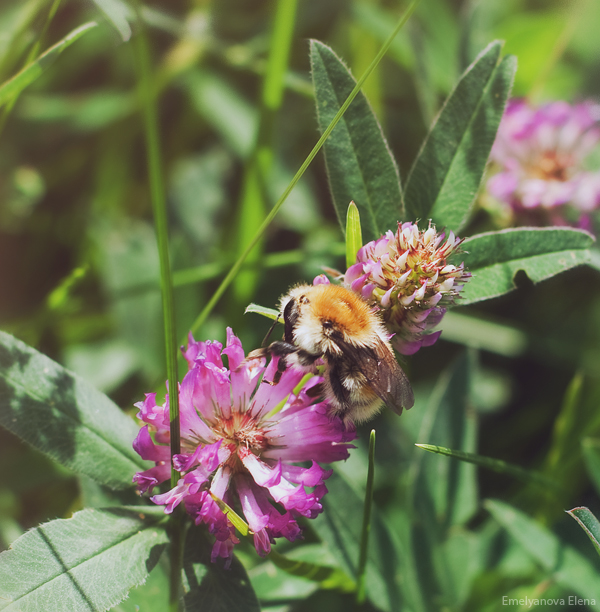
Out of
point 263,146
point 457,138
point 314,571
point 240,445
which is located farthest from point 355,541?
point 263,146

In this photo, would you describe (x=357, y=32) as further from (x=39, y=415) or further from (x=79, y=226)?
(x=39, y=415)

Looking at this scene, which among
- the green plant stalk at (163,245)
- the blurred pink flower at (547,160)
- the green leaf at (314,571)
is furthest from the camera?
the blurred pink flower at (547,160)

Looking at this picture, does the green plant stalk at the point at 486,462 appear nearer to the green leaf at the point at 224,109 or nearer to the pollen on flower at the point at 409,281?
the pollen on flower at the point at 409,281

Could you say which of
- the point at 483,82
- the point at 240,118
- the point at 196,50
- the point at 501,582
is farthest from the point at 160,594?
the point at 196,50

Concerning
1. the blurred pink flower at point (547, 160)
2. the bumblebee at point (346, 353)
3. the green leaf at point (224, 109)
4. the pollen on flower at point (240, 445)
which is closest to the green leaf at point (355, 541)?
the pollen on flower at point (240, 445)

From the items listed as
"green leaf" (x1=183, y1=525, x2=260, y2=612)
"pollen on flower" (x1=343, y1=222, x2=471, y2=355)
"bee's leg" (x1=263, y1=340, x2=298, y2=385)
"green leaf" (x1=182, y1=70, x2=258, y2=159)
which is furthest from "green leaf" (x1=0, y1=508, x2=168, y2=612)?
"green leaf" (x1=182, y1=70, x2=258, y2=159)

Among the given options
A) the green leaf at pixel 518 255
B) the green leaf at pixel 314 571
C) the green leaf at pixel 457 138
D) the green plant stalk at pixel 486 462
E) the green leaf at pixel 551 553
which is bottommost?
the green leaf at pixel 551 553

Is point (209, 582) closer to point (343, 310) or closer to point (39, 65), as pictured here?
point (343, 310)
